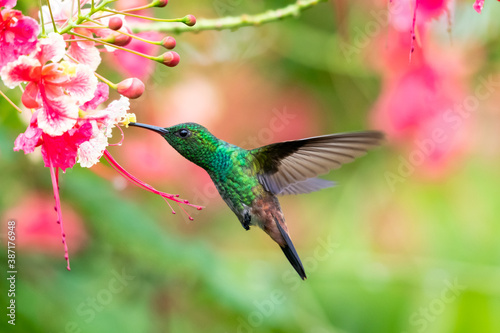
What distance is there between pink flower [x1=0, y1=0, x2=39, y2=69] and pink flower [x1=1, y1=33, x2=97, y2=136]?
0.08ft

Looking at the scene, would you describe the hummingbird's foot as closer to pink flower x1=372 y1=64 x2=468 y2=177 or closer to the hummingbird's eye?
the hummingbird's eye

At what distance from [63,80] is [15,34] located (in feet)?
0.38

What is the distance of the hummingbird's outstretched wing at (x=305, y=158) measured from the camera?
1.48m

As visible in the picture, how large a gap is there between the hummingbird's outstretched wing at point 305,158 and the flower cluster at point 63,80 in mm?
478

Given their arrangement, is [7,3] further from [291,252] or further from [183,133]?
[291,252]

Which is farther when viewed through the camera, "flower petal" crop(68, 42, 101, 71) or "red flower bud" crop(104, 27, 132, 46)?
"flower petal" crop(68, 42, 101, 71)

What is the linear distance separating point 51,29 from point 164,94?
1.96 meters

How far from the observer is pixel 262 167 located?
5.87 ft

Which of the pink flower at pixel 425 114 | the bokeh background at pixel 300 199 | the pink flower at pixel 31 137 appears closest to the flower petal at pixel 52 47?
the pink flower at pixel 31 137

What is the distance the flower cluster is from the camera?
114cm

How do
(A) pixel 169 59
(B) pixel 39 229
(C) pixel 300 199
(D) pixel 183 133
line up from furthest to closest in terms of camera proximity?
(C) pixel 300 199 → (B) pixel 39 229 → (D) pixel 183 133 → (A) pixel 169 59

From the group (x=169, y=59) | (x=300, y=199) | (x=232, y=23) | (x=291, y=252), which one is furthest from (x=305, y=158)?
(x=300, y=199)

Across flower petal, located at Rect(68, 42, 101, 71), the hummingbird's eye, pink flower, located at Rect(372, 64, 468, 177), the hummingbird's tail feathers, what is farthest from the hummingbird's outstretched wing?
pink flower, located at Rect(372, 64, 468, 177)

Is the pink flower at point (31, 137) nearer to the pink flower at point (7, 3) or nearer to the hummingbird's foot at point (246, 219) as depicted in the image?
the pink flower at point (7, 3)
